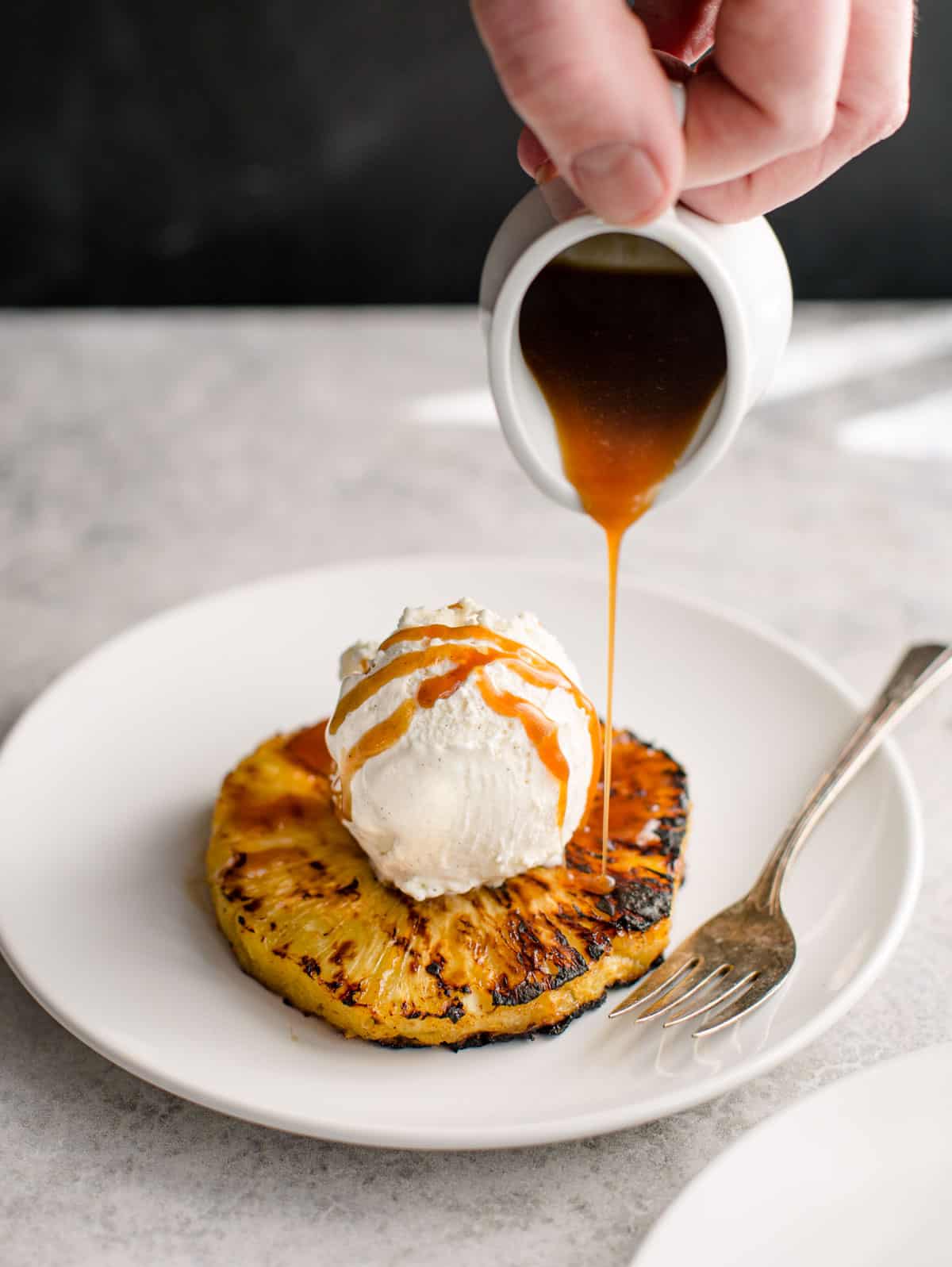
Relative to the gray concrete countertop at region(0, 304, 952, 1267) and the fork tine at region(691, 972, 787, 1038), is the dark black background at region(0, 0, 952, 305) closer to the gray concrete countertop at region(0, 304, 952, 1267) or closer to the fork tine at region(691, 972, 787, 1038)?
the gray concrete countertop at region(0, 304, 952, 1267)

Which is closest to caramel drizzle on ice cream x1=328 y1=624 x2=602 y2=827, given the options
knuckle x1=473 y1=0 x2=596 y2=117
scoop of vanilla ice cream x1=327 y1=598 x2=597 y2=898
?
scoop of vanilla ice cream x1=327 y1=598 x2=597 y2=898

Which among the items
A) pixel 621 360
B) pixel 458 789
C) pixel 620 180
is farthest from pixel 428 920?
pixel 620 180

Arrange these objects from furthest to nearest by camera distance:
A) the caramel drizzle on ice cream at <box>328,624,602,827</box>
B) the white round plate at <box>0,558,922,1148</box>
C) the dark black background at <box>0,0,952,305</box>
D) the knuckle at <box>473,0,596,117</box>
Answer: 1. the dark black background at <box>0,0,952,305</box>
2. the caramel drizzle on ice cream at <box>328,624,602,827</box>
3. the white round plate at <box>0,558,922,1148</box>
4. the knuckle at <box>473,0,596,117</box>

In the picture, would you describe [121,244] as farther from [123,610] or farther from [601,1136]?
[601,1136]

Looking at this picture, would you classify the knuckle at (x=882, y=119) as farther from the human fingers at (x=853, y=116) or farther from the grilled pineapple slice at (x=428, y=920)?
the grilled pineapple slice at (x=428, y=920)

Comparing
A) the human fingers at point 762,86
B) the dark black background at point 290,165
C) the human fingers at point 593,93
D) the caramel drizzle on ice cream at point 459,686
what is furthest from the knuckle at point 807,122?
the dark black background at point 290,165

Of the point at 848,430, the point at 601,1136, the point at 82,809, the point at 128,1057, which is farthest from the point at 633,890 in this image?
the point at 848,430
